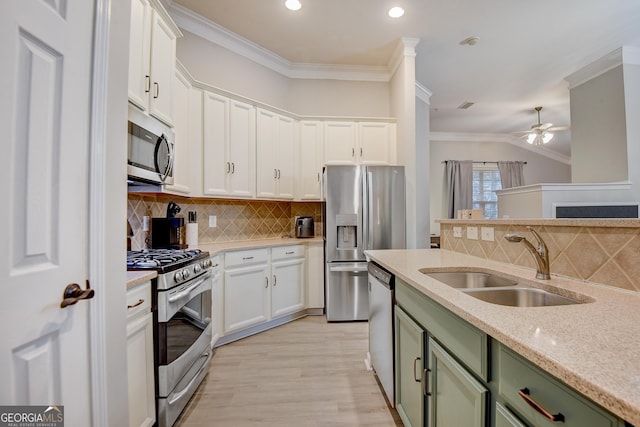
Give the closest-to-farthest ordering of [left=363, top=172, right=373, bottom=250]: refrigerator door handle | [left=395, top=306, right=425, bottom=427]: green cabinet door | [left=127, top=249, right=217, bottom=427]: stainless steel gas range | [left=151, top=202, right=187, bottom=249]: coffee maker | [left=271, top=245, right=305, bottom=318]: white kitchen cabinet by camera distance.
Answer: [left=395, top=306, right=425, bottom=427]: green cabinet door, [left=127, top=249, right=217, bottom=427]: stainless steel gas range, [left=151, top=202, right=187, bottom=249]: coffee maker, [left=271, top=245, right=305, bottom=318]: white kitchen cabinet, [left=363, top=172, right=373, bottom=250]: refrigerator door handle

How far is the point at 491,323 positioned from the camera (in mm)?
718

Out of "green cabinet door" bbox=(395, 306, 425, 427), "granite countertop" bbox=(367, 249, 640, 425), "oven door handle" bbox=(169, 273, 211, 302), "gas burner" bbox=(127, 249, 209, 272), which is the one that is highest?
"gas burner" bbox=(127, 249, 209, 272)

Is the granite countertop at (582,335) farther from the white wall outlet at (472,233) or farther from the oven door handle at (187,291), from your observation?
the oven door handle at (187,291)

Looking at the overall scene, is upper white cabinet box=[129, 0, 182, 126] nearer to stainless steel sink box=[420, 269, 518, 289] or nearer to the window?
stainless steel sink box=[420, 269, 518, 289]

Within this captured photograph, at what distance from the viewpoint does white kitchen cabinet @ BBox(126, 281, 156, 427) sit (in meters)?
1.25

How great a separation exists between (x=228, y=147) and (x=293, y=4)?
4.88 feet

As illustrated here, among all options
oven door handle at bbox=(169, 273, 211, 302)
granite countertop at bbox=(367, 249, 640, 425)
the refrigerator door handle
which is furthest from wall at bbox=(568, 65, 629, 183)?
oven door handle at bbox=(169, 273, 211, 302)

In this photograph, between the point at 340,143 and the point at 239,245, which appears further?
the point at 340,143

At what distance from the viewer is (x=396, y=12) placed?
275 cm

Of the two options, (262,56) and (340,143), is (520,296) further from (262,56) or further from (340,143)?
(262,56)

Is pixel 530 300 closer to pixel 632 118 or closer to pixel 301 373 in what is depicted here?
pixel 301 373

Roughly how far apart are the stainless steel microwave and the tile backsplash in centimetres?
48

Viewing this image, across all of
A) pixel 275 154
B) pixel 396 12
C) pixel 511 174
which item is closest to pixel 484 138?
pixel 511 174

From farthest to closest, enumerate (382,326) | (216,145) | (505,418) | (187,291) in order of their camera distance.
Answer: (216,145) < (382,326) < (187,291) < (505,418)
